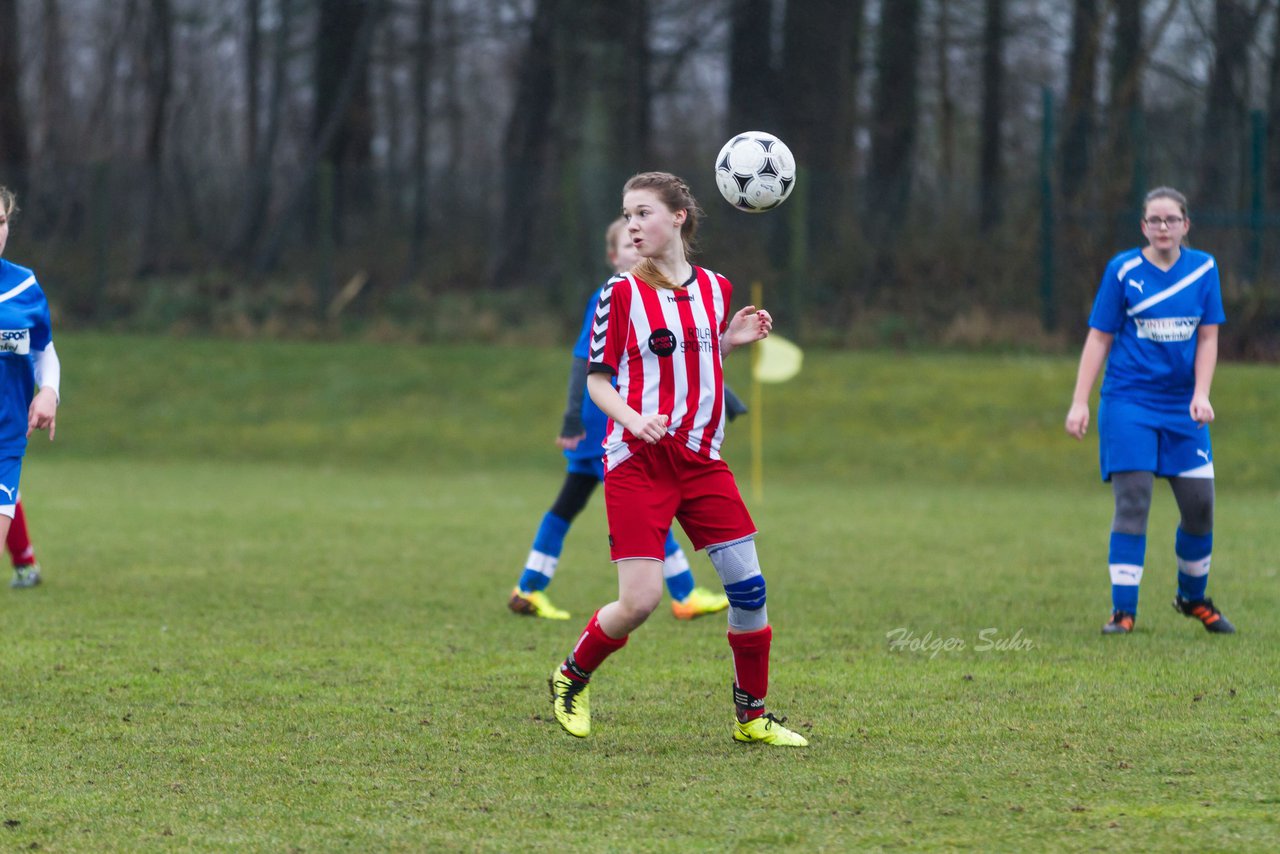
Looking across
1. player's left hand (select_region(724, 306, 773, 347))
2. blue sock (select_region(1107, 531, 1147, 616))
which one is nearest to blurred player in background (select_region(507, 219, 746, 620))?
blue sock (select_region(1107, 531, 1147, 616))

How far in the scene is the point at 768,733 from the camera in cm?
497

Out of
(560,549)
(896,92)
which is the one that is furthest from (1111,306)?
(896,92)

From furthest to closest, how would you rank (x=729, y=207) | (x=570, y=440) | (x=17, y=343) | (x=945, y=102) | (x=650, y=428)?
(x=945, y=102)
(x=729, y=207)
(x=570, y=440)
(x=17, y=343)
(x=650, y=428)

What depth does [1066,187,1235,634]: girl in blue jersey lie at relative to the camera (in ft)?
22.7

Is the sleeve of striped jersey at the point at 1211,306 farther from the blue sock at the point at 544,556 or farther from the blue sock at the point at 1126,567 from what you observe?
the blue sock at the point at 544,556

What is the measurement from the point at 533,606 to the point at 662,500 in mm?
3094

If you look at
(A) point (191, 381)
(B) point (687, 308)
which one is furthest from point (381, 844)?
(A) point (191, 381)

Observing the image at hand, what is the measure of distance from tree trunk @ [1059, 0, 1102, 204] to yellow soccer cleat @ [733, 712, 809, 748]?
1751 centimetres

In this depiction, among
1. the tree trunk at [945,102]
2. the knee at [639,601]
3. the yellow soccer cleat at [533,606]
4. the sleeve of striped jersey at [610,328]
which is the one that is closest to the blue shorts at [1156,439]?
the yellow soccer cleat at [533,606]

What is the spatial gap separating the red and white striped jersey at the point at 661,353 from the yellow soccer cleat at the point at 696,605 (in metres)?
2.96

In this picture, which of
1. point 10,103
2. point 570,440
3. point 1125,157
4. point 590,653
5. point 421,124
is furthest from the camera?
point 421,124

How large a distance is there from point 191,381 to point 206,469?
4.03 metres

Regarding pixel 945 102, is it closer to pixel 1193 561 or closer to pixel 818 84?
pixel 818 84

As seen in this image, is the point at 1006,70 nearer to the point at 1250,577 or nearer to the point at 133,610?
the point at 1250,577
